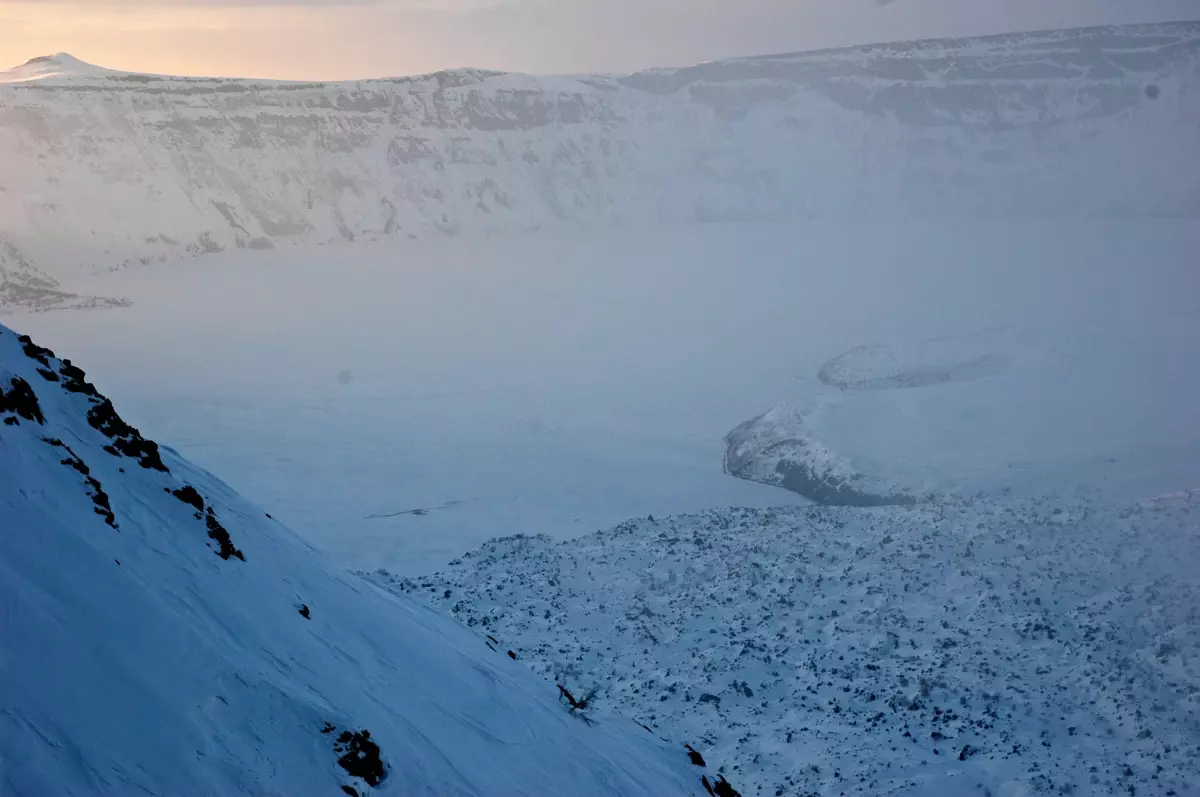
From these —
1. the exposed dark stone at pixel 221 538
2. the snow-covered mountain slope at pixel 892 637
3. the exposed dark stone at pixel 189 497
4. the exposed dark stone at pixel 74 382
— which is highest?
the exposed dark stone at pixel 74 382

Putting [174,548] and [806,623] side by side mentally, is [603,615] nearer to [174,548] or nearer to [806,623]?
[806,623]

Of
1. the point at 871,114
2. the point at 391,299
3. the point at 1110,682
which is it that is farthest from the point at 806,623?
the point at 871,114

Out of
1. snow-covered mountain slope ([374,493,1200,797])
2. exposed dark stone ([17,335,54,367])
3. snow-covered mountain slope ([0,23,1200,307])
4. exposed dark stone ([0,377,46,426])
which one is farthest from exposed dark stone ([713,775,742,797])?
snow-covered mountain slope ([0,23,1200,307])

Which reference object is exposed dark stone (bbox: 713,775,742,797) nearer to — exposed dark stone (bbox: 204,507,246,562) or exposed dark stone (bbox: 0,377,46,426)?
exposed dark stone (bbox: 204,507,246,562)

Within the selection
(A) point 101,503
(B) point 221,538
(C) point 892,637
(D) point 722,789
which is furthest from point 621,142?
(A) point 101,503

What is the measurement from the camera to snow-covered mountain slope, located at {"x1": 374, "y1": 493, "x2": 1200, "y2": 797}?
11.1m

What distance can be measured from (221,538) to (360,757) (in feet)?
9.61

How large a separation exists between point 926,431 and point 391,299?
50.6 meters

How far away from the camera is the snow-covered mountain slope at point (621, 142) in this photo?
276 ft

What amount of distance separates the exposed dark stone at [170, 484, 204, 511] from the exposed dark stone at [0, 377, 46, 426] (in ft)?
4.43

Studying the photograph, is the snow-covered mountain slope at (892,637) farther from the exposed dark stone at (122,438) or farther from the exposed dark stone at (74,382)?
the exposed dark stone at (74,382)

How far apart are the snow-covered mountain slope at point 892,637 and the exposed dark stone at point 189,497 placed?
7023 mm

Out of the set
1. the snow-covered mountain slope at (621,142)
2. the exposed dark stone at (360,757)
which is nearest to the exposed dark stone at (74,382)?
the exposed dark stone at (360,757)

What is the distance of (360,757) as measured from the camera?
638cm
